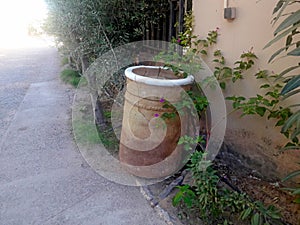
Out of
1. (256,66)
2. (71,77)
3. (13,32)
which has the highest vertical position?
(256,66)

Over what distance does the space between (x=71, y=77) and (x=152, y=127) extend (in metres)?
4.21

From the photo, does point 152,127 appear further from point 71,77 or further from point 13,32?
point 13,32

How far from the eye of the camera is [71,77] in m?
5.70

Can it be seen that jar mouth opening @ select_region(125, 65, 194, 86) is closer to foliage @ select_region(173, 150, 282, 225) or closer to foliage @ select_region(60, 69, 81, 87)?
foliage @ select_region(173, 150, 282, 225)

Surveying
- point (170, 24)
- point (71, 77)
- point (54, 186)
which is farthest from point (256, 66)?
point (71, 77)

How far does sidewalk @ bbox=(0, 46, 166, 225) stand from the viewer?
1.79 metres

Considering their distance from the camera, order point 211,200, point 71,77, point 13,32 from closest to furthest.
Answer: point 211,200
point 71,77
point 13,32

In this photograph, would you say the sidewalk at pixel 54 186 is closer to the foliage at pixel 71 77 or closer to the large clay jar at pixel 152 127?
the large clay jar at pixel 152 127

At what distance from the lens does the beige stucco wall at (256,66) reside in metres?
1.87

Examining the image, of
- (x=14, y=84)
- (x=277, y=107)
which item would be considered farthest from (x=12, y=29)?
(x=277, y=107)

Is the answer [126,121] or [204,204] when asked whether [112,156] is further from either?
[204,204]

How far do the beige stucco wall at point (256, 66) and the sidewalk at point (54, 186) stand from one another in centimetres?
98

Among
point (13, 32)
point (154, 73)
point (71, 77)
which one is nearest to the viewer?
point (154, 73)

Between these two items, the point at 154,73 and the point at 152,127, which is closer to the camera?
the point at 152,127
